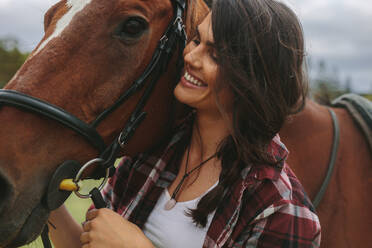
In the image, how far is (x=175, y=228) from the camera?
1426 millimetres

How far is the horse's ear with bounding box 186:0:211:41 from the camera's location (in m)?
1.73

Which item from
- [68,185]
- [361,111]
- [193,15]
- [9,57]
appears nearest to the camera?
[68,185]

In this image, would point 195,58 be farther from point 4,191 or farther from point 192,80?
point 4,191

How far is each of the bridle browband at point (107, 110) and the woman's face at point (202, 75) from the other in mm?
140

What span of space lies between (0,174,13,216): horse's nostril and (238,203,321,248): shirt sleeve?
878 mm

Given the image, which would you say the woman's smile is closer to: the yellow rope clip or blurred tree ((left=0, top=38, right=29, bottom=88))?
the yellow rope clip

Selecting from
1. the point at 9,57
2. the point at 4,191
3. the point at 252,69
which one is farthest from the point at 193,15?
the point at 9,57

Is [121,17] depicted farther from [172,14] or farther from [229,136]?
[229,136]

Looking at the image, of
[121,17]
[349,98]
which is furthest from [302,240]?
[349,98]

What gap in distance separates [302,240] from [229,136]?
0.51m

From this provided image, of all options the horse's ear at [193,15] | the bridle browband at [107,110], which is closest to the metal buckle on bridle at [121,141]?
the bridle browband at [107,110]

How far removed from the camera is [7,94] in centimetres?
126

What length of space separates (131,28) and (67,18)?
0.84 feet

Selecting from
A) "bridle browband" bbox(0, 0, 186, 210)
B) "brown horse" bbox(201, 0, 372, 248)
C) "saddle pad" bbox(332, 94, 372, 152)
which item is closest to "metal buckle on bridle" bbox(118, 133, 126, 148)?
"bridle browband" bbox(0, 0, 186, 210)
